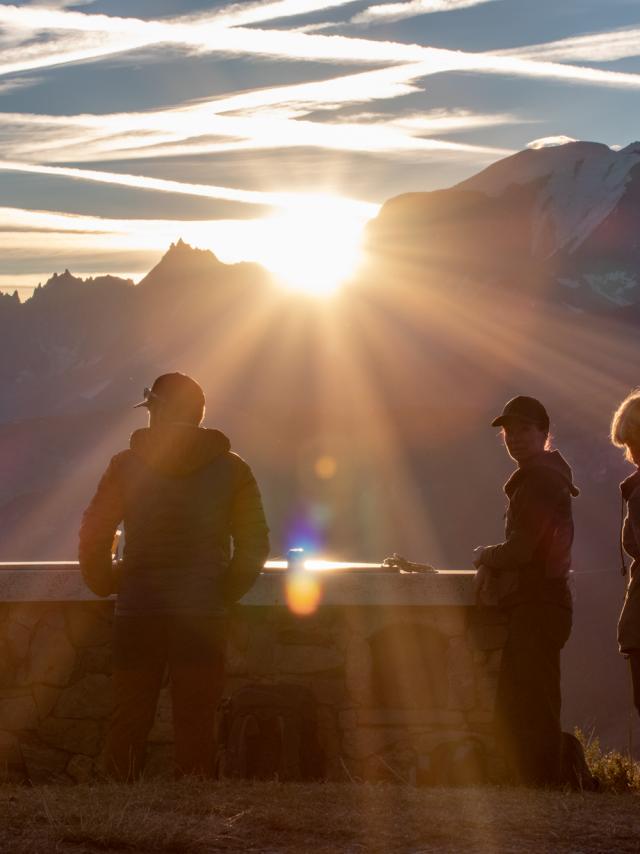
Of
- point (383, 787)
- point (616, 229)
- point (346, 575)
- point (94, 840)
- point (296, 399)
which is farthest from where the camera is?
point (616, 229)

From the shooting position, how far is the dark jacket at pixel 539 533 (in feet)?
→ 17.0

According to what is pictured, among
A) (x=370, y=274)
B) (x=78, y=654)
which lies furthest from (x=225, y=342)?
(x=78, y=654)

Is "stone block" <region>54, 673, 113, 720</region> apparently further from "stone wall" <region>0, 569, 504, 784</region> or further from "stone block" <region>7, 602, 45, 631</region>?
"stone block" <region>7, 602, 45, 631</region>

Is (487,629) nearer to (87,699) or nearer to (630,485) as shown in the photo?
(630,485)

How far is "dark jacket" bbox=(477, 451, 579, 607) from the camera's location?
17.0ft

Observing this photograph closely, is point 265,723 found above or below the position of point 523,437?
below

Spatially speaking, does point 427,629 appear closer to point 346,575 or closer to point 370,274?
point 346,575

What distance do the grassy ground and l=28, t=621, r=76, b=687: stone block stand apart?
3.60 feet

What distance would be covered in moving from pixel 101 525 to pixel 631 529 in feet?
7.06

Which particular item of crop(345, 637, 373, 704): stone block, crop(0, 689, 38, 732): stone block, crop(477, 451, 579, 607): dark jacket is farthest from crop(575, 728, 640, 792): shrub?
crop(0, 689, 38, 732): stone block

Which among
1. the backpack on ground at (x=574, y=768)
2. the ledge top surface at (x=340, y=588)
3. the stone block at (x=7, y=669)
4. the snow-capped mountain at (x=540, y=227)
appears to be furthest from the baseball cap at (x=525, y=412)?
the snow-capped mountain at (x=540, y=227)

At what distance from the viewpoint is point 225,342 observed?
5773 inches

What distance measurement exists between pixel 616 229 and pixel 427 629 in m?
127

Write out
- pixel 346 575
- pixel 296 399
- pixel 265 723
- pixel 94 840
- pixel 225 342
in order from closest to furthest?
pixel 94 840 → pixel 265 723 → pixel 346 575 → pixel 296 399 → pixel 225 342
